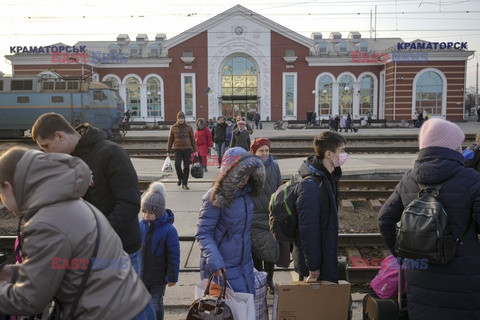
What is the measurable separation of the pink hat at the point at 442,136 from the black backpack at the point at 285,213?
0.99m

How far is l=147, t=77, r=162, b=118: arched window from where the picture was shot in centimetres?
4800

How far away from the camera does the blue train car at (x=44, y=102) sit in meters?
25.7

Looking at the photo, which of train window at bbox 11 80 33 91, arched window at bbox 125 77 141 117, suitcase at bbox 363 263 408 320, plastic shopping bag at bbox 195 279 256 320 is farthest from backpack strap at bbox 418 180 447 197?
arched window at bbox 125 77 141 117

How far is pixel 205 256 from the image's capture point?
3564 millimetres

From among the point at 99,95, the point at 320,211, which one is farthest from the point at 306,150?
the point at 320,211

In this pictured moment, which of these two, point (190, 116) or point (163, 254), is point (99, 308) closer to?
point (163, 254)

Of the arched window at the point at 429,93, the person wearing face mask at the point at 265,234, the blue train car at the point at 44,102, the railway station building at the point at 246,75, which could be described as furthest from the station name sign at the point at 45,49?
the person wearing face mask at the point at 265,234

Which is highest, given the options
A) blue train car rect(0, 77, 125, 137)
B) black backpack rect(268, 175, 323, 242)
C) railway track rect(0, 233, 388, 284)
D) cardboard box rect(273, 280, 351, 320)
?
blue train car rect(0, 77, 125, 137)

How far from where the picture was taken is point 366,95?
157 ft

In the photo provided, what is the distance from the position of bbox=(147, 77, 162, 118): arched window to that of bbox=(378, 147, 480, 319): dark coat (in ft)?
151

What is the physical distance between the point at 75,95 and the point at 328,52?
3096 centimetres

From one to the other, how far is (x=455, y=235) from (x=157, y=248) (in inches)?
97.2

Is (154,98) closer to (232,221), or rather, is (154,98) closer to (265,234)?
(265,234)

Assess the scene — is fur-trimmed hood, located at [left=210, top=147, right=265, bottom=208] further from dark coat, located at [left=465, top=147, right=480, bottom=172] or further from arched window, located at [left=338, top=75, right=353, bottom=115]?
arched window, located at [left=338, top=75, right=353, bottom=115]
